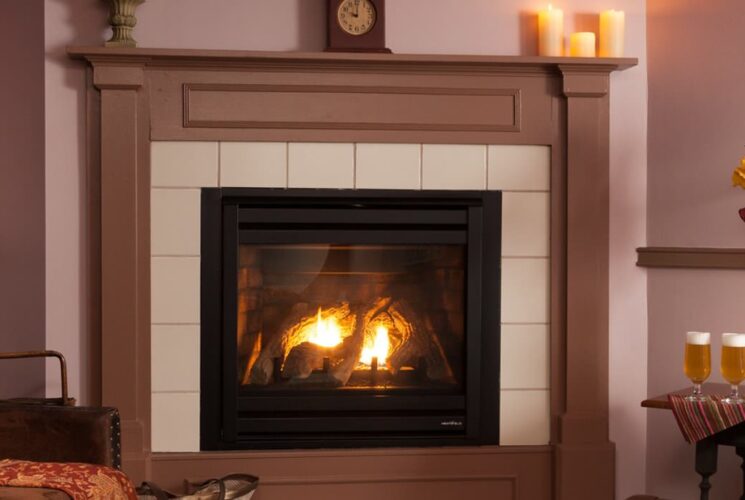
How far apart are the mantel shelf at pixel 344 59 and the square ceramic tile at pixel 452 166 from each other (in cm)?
25

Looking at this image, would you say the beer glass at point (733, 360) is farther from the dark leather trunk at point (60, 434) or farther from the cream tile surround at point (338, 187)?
the dark leather trunk at point (60, 434)

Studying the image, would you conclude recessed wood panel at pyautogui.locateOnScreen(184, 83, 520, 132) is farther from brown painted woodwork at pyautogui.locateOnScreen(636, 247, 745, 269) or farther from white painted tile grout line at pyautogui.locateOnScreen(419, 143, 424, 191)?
brown painted woodwork at pyautogui.locateOnScreen(636, 247, 745, 269)

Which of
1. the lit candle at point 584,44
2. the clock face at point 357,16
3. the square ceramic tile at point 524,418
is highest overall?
the clock face at point 357,16

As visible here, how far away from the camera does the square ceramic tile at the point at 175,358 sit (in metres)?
3.24

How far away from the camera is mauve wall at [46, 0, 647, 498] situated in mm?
3213

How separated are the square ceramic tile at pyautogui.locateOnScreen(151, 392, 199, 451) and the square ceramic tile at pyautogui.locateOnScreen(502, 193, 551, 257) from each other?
1.11 metres

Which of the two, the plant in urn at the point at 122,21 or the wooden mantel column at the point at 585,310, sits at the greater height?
the plant in urn at the point at 122,21

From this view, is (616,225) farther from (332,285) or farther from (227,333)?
(227,333)

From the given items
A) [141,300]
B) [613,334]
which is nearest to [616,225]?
[613,334]

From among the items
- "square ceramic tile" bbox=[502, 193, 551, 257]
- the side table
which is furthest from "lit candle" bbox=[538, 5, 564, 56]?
the side table

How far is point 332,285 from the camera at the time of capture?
3340mm

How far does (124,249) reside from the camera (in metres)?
3.19

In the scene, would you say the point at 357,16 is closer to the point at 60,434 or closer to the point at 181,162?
the point at 181,162

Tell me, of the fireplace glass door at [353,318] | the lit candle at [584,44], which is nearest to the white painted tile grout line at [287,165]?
the fireplace glass door at [353,318]
